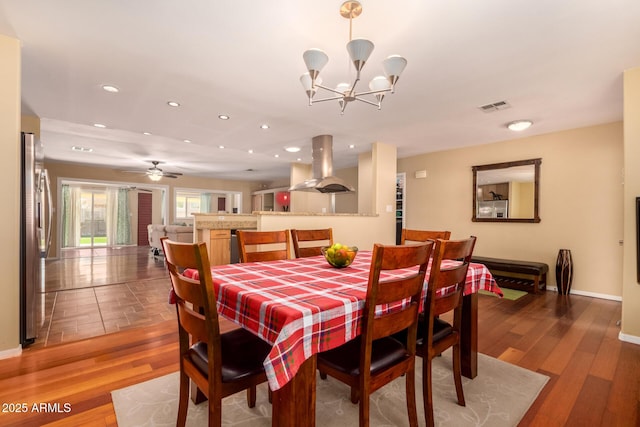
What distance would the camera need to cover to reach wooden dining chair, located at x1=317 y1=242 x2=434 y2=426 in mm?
1155

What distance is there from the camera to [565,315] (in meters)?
3.21

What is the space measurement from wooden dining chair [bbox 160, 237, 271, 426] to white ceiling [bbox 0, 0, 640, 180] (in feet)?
5.12

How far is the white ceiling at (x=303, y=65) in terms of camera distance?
1844 mm

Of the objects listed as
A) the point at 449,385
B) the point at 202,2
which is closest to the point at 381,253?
the point at 449,385

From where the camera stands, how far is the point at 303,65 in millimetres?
2500

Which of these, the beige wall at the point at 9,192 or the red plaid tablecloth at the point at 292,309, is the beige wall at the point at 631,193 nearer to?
the red plaid tablecloth at the point at 292,309

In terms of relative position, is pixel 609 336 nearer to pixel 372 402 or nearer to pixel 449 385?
pixel 449 385

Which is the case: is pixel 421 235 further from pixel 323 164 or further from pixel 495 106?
pixel 323 164

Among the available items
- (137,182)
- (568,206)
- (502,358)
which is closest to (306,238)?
(502,358)

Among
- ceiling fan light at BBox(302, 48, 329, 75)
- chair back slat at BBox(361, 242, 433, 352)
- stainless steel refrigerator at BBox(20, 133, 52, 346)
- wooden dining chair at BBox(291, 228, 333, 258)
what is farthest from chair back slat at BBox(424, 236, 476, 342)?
stainless steel refrigerator at BBox(20, 133, 52, 346)

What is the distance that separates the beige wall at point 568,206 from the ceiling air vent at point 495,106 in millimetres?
1590

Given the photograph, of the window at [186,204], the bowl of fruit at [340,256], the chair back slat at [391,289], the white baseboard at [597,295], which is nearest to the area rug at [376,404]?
the chair back slat at [391,289]

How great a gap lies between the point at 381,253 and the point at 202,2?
179 cm

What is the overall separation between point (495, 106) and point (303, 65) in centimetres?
224
